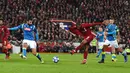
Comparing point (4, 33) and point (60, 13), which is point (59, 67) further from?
point (60, 13)

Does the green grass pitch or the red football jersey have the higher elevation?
the red football jersey

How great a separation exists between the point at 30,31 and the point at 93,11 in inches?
1108

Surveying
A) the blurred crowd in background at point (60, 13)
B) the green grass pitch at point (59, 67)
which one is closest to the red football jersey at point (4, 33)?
the green grass pitch at point (59, 67)

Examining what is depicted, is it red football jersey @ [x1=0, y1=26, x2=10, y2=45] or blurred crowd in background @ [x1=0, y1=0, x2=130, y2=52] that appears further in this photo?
blurred crowd in background @ [x1=0, y1=0, x2=130, y2=52]

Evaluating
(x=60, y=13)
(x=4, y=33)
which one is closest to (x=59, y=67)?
(x=4, y=33)

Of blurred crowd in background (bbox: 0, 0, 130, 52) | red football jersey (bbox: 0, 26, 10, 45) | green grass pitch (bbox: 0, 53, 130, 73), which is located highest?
blurred crowd in background (bbox: 0, 0, 130, 52)

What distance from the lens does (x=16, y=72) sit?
A: 543 inches

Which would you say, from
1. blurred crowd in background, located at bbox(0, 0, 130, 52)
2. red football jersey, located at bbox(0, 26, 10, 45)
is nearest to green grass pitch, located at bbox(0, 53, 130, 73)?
red football jersey, located at bbox(0, 26, 10, 45)

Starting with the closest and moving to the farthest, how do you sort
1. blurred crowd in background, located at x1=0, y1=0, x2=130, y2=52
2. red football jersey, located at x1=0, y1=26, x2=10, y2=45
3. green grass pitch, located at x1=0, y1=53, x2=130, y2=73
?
green grass pitch, located at x1=0, y1=53, x2=130, y2=73 → red football jersey, located at x1=0, y1=26, x2=10, y2=45 → blurred crowd in background, located at x1=0, y1=0, x2=130, y2=52

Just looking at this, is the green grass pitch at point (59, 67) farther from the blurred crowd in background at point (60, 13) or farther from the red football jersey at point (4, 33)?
the blurred crowd in background at point (60, 13)

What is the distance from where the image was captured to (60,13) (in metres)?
46.0

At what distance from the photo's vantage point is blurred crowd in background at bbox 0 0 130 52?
41.6 metres

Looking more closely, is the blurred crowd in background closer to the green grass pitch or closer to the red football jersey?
the red football jersey

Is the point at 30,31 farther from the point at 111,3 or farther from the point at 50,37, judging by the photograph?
the point at 111,3
